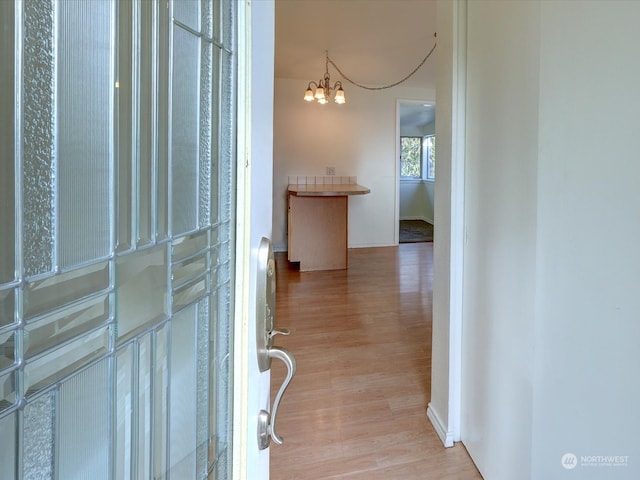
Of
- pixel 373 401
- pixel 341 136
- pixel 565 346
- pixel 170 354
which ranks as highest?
pixel 341 136

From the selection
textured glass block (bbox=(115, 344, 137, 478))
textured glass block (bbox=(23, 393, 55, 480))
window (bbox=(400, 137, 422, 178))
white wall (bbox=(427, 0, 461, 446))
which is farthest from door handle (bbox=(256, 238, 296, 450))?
window (bbox=(400, 137, 422, 178))

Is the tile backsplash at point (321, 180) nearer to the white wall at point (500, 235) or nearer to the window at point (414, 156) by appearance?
the window at point (414, 156)

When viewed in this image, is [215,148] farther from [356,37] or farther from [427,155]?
[427,155]

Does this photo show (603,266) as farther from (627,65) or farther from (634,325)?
(627,65)

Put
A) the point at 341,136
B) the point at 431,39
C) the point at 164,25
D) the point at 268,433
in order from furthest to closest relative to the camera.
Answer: the point at 341,136 → the point at 431,39 → the point at 268,433 → the point at 164,25

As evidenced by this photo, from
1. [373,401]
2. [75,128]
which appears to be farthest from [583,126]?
[373,401]

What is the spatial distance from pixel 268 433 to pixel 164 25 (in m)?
0.61

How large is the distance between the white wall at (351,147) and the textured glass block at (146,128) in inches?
204

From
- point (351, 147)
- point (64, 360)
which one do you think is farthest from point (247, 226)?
point (351, 147)

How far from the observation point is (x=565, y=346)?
48.3 inches

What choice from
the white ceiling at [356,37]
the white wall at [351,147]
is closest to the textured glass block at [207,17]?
the white ceiling at [356,37]

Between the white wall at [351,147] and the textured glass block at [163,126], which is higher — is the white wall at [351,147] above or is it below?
above

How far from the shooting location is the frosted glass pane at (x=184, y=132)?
53 centimetres

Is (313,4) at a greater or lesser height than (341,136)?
greater
